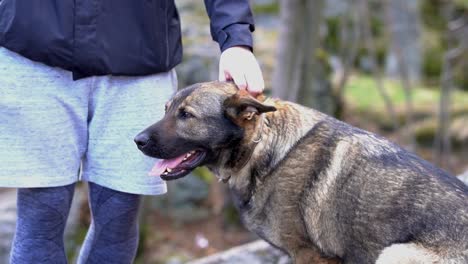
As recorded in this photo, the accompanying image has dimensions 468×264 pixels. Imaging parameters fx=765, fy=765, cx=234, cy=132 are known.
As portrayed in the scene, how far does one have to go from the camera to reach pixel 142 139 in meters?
3.21

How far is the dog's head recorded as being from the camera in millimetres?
3242

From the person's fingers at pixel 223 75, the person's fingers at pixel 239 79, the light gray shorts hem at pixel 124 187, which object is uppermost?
the person's fingers at pixel 239 79

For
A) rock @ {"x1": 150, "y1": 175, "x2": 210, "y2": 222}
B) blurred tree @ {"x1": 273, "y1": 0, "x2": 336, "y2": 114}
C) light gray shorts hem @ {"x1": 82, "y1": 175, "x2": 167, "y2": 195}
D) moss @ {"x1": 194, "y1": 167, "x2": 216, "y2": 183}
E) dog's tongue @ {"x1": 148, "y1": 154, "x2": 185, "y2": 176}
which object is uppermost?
dog's tongue @ {"x1": 148, "y1": 154, "x2": 185, "y2": 176}

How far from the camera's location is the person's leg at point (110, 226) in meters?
3.49

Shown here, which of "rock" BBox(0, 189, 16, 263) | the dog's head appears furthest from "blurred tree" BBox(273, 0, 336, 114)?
the dog's head

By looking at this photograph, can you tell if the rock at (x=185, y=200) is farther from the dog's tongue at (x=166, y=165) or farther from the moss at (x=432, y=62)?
the moss at (x=432, y=62)

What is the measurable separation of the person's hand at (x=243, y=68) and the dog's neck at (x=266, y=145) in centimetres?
22

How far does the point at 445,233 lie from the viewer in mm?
3193

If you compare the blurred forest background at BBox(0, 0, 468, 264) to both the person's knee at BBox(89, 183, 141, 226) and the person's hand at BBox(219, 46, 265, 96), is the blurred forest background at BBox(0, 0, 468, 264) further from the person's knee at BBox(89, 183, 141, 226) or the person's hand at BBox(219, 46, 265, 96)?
the person's hand at BBox(219, 46, 265, 96)

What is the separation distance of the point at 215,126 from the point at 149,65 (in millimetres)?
398

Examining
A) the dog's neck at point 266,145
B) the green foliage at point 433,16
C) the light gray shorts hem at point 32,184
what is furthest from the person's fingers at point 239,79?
the green foliage at point 433,16

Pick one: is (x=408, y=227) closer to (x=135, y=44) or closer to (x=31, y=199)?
(x=135, y=44)

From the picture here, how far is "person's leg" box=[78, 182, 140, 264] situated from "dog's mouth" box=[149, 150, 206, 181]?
23 cm

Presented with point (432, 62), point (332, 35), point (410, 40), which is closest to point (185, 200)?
point (332, 35)
